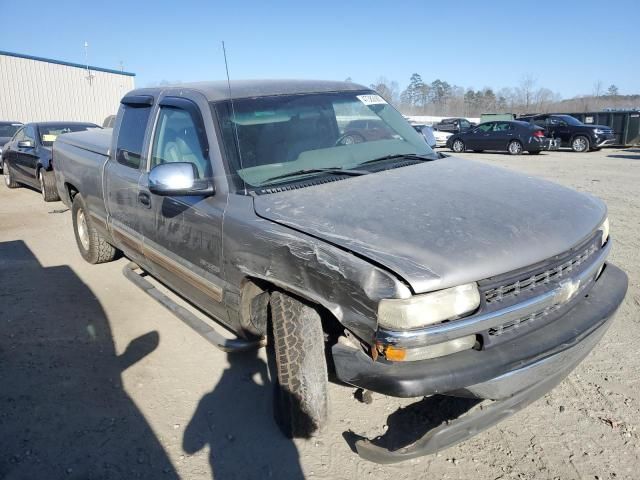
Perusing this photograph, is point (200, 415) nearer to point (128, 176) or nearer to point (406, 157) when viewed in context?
point (128, 176)

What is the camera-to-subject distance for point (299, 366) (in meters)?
2.59

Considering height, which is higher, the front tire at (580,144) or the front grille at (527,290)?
the front grille at (527,290)

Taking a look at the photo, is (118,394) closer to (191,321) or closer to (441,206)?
(191,321)

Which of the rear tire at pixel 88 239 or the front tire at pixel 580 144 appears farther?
the front tire at pixel 580 144

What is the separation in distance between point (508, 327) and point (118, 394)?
2429 mm

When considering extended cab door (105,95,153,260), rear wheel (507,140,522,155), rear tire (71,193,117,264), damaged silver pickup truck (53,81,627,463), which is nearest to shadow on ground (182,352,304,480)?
damaged silver pickup truck (53,81,627,463)

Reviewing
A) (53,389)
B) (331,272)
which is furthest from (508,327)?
(53,389)

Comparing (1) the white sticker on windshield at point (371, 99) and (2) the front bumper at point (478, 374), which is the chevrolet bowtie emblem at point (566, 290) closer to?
(2) the front bumper at point (478, 374)

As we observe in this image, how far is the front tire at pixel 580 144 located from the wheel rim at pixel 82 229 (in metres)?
21.5

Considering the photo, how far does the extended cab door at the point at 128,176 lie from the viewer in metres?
4.01

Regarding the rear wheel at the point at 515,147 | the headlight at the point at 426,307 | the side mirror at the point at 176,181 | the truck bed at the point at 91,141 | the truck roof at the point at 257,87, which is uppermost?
the truck roof at the point at 257,87

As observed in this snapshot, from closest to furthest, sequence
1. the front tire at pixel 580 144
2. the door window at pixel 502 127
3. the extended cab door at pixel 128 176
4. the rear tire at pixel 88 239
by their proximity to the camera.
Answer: the extended cab door at pixel 128 176 < the rear tire at pixel 88 239 < the door window at pixel 502 127 < the front tire at pixel 580 144

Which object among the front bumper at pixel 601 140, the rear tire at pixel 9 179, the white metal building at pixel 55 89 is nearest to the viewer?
the rear tire at pixel 9 179

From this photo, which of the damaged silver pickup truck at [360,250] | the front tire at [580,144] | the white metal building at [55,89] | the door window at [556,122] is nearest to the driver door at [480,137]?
the door window at [556,122]
